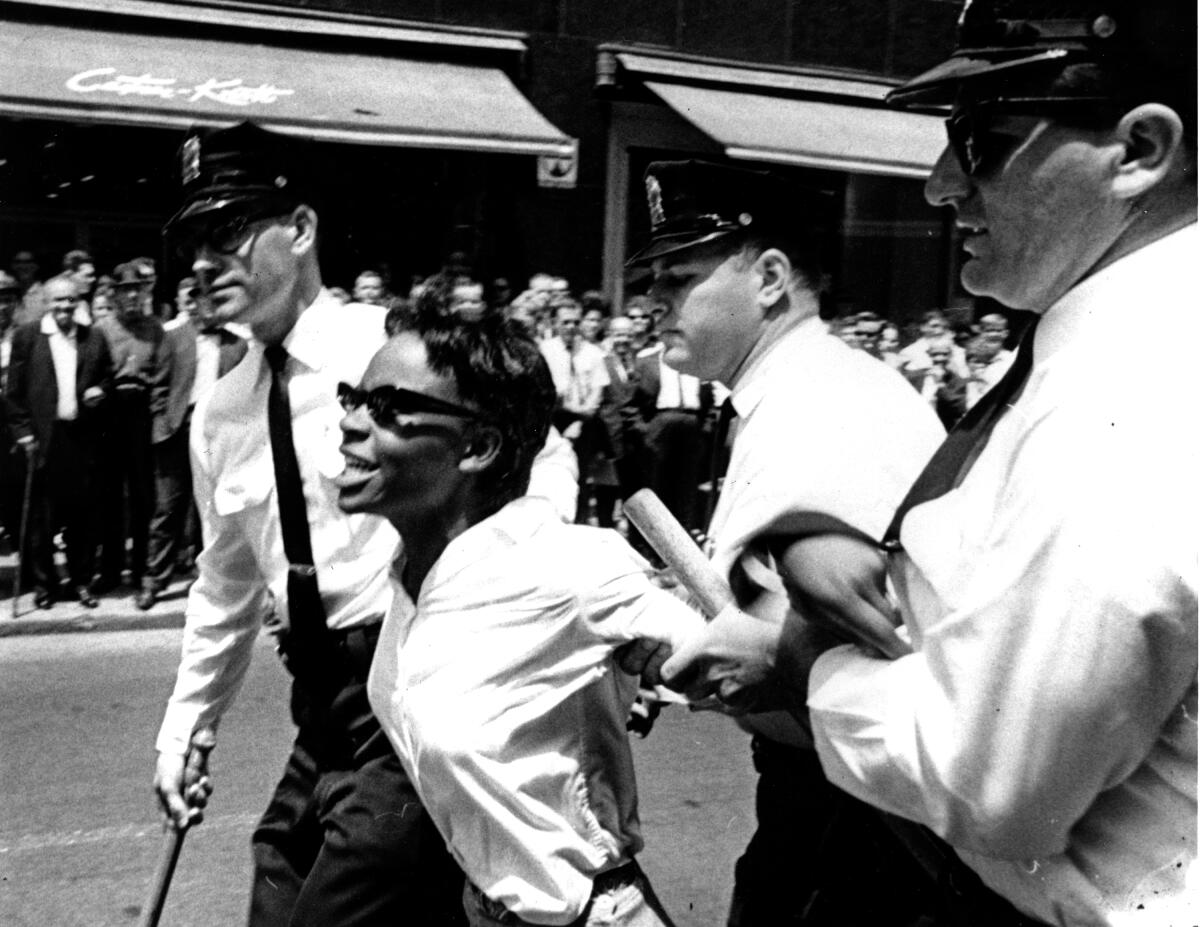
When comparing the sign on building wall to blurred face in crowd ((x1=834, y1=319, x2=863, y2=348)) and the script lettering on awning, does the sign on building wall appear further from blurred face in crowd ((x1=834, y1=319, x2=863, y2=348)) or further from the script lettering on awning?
blurred face in crowd ((x1=834, y1=319, x2=863, y2=348))

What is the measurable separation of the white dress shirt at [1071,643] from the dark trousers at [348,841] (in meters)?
1.29

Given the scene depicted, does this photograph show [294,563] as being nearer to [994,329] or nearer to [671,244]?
[671,244]

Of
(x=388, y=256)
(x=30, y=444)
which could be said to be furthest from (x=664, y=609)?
(x=388, y=256)

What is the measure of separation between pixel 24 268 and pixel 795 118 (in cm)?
709

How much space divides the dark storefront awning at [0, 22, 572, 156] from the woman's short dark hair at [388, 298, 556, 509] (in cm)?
858

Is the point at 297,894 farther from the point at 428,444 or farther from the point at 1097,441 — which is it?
the point at 1097,441

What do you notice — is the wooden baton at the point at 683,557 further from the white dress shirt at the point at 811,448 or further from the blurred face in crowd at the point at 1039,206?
the blurred face in crowd at the point at 1039,206

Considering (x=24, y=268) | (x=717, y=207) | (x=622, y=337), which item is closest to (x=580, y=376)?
(x=622, y=337)

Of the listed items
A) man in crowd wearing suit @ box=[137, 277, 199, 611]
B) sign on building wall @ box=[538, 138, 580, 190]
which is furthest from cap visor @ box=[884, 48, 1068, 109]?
sign on building wall @ box=[538, 138, 580, 190]

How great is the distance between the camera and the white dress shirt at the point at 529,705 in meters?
2.15

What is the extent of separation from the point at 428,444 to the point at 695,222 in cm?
63

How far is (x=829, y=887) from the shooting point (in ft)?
A: 7.66

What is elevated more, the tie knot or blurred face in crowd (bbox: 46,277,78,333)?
the tie knot

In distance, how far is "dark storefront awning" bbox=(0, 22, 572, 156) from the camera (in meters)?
10.5
